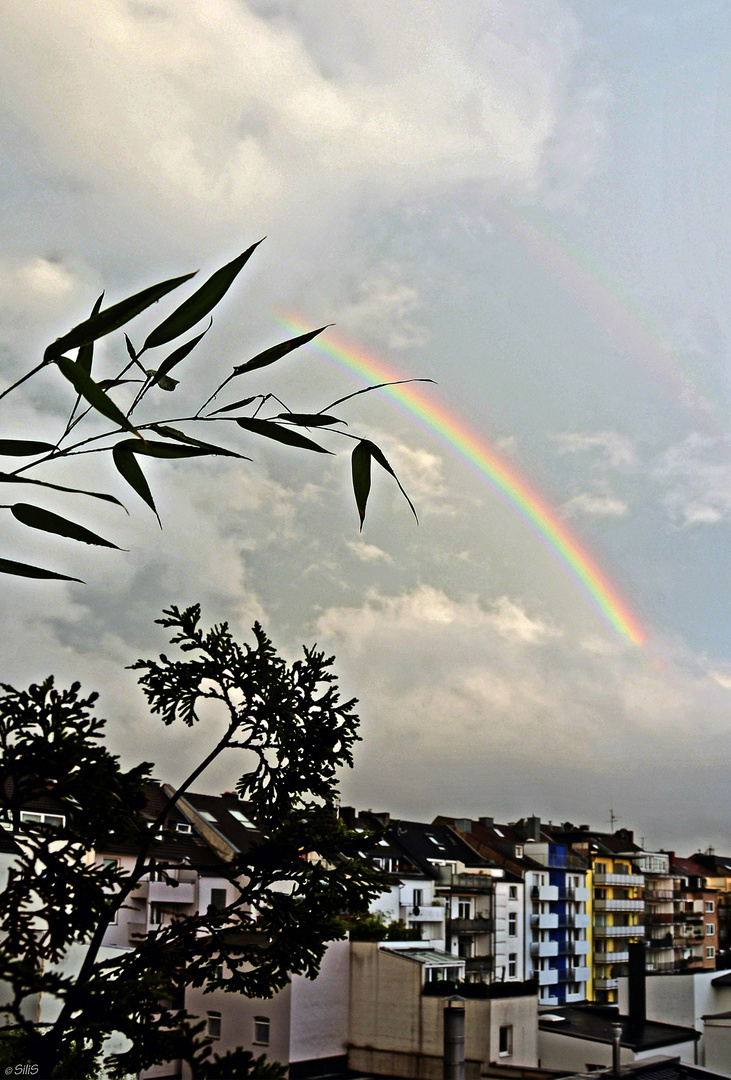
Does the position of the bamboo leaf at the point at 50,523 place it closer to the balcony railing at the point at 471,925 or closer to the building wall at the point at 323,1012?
the building wall at the point at 323,1012

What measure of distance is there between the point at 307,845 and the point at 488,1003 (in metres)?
33.9

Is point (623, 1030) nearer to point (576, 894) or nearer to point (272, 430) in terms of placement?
point (576, 894)

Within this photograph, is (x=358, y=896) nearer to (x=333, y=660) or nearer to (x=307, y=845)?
(x=307, y=845)

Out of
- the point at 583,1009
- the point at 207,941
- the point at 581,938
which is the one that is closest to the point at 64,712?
the point at 207,941

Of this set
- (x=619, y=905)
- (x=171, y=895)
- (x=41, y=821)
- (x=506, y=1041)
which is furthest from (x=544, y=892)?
(x=41, y=821)

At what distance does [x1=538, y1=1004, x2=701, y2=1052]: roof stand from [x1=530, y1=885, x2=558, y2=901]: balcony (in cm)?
2424

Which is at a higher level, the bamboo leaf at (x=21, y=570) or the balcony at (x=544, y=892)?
the bamboo leaf at (x=21, y=570)

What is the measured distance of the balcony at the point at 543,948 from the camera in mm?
65812

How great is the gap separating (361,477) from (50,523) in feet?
2.66

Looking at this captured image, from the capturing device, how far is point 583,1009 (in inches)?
1743

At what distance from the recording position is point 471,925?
196 feet

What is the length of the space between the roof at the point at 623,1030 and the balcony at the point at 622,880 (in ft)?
113

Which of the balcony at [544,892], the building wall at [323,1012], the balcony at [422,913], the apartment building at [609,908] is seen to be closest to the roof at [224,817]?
the balcony at [422,913]

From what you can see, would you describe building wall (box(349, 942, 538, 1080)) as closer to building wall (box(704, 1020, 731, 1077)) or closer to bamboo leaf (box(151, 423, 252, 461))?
building wall (box(704, 1020, 731, 1077))
